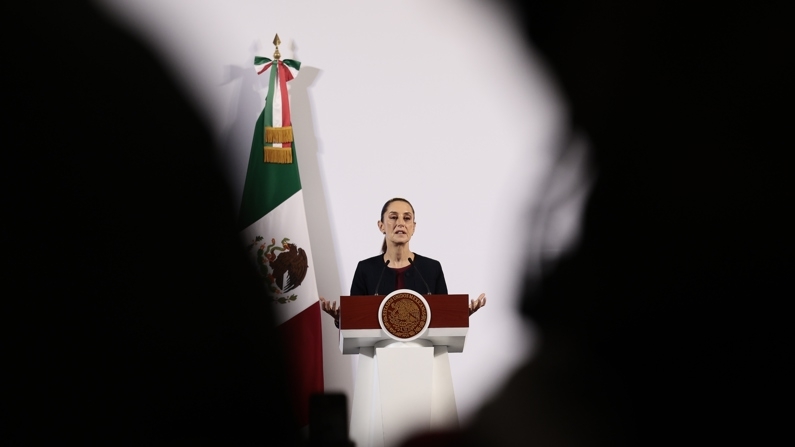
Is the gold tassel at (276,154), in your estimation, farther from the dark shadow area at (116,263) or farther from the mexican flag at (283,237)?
the dark shadow area at (116,263)

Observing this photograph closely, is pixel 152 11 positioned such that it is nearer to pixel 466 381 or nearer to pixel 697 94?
pixel 466 381

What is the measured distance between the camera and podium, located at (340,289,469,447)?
12.4 ft

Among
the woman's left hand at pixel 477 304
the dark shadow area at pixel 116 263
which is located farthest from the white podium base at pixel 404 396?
the dark shadow area at pixel 116 263

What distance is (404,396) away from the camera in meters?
3.79

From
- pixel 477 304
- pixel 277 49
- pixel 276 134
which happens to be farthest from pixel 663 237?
pixel 277 49

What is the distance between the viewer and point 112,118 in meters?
4.55

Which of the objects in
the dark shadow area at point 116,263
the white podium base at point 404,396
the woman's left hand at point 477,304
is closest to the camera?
the white podium base at point 404,396

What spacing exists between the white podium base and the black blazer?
0.45 m

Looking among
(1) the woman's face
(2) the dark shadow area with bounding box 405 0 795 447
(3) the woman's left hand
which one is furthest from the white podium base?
(2) the dark shadow area with bounding box 405 0 795 447

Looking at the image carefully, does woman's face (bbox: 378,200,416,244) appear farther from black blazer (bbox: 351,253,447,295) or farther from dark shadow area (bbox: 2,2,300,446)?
dark shadow area (bbox: 2,2,300,446)

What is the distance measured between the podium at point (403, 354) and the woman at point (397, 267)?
0.42 m

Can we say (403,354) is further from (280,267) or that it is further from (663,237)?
(663,237)

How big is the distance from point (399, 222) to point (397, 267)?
9.0 inches

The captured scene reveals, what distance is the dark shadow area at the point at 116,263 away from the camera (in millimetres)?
4238
